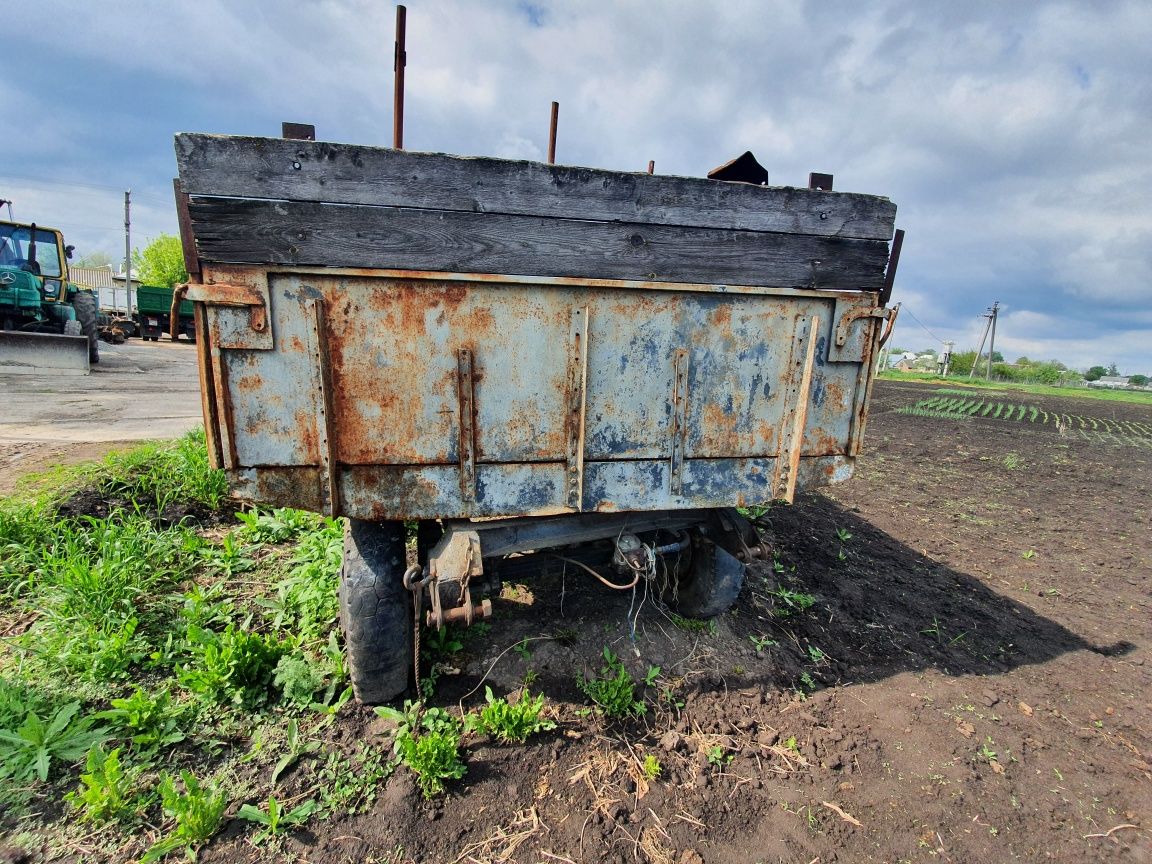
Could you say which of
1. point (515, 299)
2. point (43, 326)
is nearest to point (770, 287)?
point (515, 299)

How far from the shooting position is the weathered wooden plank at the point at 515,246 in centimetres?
199

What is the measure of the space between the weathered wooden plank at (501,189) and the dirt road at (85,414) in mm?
4007

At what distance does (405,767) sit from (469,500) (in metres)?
1.19

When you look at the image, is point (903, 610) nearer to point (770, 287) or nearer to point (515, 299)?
point (770, 287)

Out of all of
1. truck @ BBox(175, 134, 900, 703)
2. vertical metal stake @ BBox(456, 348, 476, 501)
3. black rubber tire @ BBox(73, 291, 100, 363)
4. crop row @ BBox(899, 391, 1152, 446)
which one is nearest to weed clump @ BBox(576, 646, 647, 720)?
truck @ BBox(175, 134, 900, 703)

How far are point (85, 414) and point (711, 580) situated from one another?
27.5 ft

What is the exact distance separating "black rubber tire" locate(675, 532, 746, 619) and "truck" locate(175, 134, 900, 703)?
0.70 meters

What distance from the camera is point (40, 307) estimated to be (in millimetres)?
A: 12070

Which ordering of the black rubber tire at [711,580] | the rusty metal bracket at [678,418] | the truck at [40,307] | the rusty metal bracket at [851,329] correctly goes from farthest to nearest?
the truck at [40,307], the black rubber tire at [711,580], the rusty metal bracket at [851,329], the rusty metal bracket at [678,418]

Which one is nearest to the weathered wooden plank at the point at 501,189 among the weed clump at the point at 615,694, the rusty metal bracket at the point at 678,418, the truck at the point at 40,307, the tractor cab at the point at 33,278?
the rusty metal bracket at the point at 678,418

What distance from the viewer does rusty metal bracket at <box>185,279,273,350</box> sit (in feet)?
6.41

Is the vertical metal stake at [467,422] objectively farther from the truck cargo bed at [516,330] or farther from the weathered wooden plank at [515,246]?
the weathered wooden plank at [515,246]

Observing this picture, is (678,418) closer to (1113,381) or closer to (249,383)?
A: (249,383)

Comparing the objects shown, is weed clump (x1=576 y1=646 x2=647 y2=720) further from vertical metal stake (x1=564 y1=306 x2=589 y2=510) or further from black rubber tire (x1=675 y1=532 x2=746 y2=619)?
vertical metal stake (x1=564 y1=306 x2=589 y2=510)
